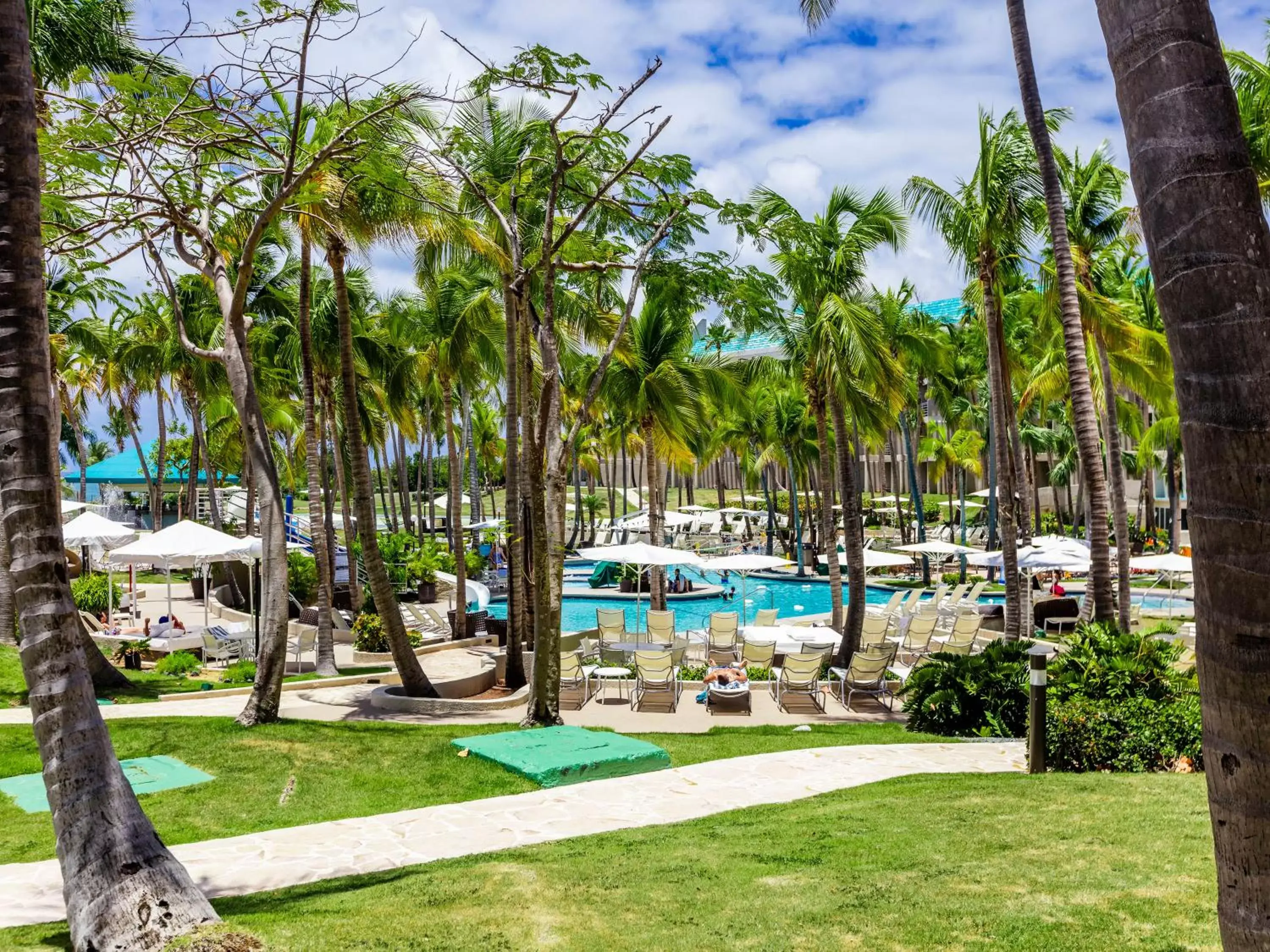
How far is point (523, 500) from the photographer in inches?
634

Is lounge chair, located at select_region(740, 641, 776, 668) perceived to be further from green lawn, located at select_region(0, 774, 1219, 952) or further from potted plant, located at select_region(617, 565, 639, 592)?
potted plant, located at select_region(617, 565, 639, 592)

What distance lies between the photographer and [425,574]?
100 feet

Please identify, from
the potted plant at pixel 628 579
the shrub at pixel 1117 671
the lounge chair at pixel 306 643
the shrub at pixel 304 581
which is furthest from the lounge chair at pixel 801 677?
the potted plant at pixel 628 579

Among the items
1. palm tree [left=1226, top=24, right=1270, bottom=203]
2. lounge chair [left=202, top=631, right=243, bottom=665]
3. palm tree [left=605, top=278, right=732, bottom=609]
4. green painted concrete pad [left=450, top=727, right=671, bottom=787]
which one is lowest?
green painted concrete pad [left=450, top=727, right=671, bottom=787]

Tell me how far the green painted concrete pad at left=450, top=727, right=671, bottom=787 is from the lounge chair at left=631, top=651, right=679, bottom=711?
3242 mm

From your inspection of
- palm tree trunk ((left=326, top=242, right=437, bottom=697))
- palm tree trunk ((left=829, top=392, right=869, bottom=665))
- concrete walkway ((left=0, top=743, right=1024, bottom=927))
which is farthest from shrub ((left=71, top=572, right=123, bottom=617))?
concrete walkway ((left=0, top=743, right=1024, bottom=927))

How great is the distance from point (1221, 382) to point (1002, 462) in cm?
1663

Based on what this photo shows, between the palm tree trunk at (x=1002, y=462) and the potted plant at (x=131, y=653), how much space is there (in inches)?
626

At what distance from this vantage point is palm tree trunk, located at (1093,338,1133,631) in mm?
18000

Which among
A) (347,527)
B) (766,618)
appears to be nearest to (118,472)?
(347,527)

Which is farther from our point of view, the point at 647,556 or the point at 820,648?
the point at 647,556

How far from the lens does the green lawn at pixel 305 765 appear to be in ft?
29.1

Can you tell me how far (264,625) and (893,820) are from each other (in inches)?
315

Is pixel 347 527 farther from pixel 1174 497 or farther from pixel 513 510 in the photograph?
pixel 1174 497
